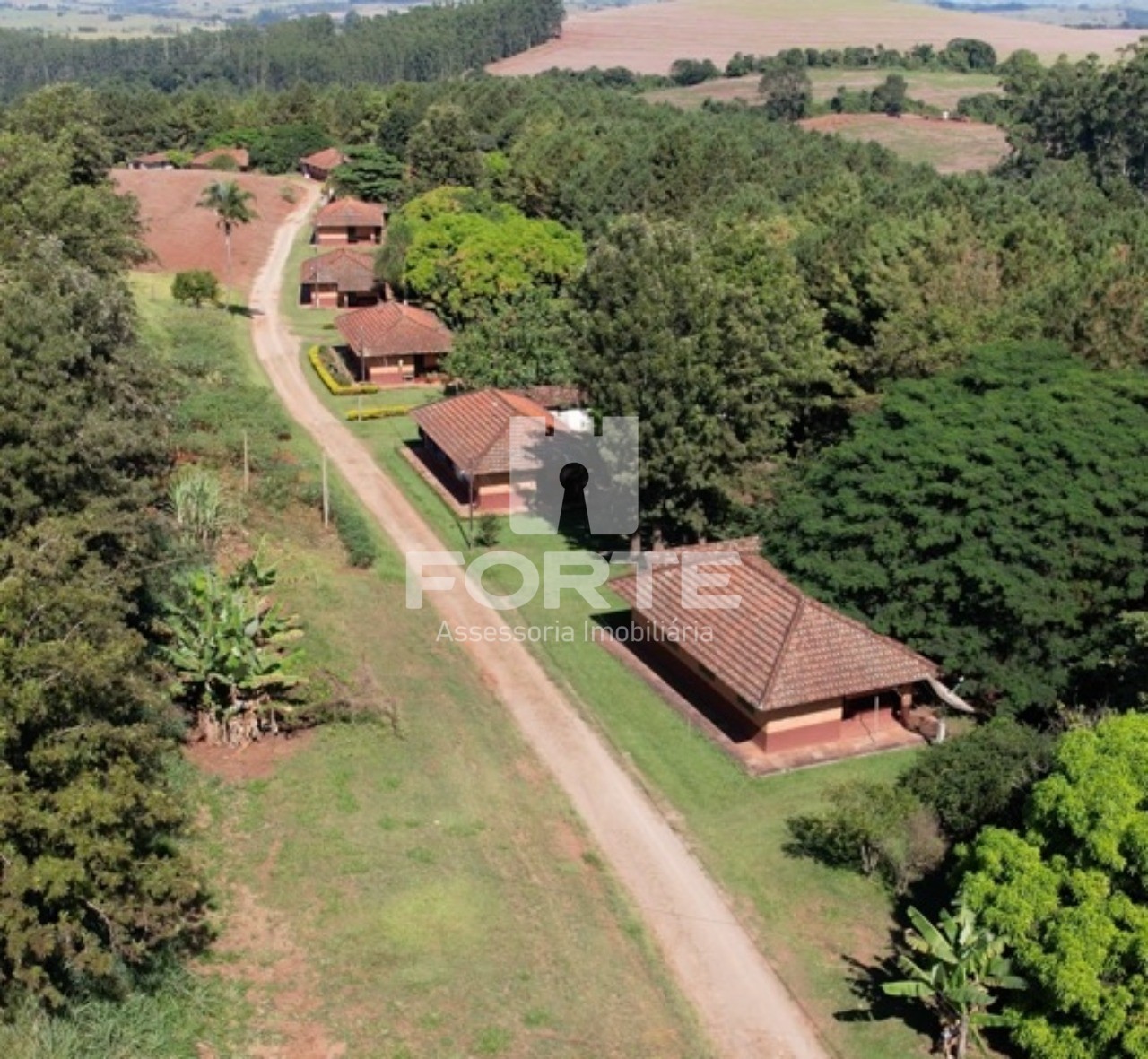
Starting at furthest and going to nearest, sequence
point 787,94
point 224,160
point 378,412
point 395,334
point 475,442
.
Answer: point 787,94 < point 224,160 < point 395,334 < point 378,412 < point 475,442

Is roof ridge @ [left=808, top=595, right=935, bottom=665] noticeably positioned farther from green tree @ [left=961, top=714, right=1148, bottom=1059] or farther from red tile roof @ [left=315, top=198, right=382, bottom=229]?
red tile roof @ [left=315, top=198, right=382, bottom=229]

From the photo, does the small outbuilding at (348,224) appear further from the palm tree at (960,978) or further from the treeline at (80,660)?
the palm tree at (960,978)

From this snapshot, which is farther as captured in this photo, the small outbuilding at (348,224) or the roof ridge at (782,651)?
the small outbuilding at (348,224)

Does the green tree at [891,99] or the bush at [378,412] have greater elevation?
the green tree at [891,99]

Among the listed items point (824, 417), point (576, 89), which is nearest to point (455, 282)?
point (824, 417)

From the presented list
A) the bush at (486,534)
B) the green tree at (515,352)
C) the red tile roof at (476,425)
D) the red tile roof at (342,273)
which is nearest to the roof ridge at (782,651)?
the bush at (486,534)

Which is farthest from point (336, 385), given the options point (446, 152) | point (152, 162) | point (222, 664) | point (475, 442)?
point (152, 162)

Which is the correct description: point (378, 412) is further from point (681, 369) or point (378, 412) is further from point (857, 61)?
point (857, 61)

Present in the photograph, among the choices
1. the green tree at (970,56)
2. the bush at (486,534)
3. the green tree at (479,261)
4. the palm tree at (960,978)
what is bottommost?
the palm tree at (960,978)
